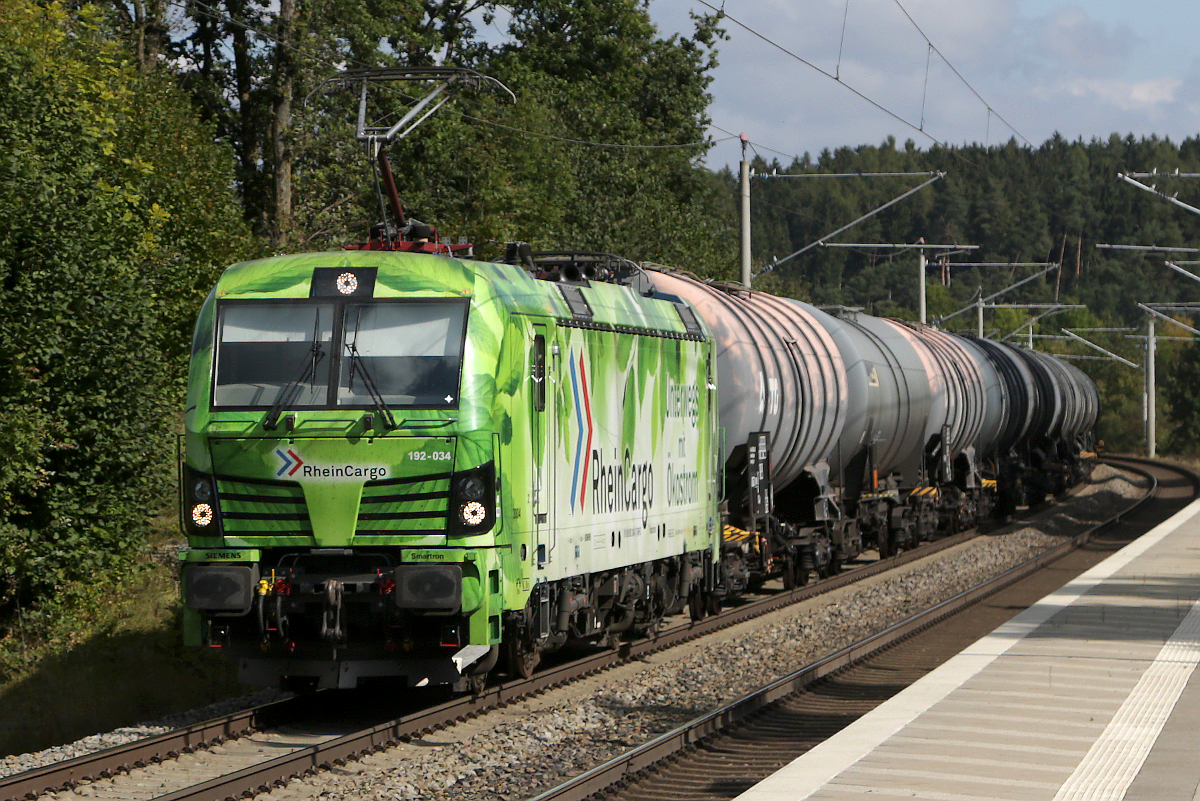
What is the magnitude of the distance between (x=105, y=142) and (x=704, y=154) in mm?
38248

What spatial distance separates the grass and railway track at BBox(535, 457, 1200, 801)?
17.8 ft

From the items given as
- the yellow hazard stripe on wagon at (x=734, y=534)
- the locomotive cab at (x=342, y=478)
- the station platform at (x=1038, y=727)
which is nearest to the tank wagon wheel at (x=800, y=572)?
the yellow hazard stripe on wagon at (x=734, y=534)

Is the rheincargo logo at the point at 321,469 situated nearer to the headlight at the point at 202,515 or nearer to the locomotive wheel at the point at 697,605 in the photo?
the headlight at the point at 202,515

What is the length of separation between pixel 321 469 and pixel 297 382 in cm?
67

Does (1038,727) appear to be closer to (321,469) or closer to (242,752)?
(321,469)

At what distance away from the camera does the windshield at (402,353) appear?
34.3 feet

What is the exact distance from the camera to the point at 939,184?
166 meters

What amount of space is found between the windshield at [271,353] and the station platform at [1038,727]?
14.0 feet

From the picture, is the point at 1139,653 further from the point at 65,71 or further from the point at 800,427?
the point at 65,71

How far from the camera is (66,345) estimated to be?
18359 mm

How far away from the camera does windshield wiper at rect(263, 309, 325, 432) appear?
10.4 metres

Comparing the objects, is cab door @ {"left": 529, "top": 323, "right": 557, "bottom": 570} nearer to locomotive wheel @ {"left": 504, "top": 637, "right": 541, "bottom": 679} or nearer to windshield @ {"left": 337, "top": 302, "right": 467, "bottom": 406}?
windshield @ {"left": 337, "top": 302, "right": 467, "bottom": 406}

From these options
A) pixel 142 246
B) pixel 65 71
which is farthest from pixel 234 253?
pixel 65 71

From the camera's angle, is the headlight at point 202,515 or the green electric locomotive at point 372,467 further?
the headlight at point 202,515
